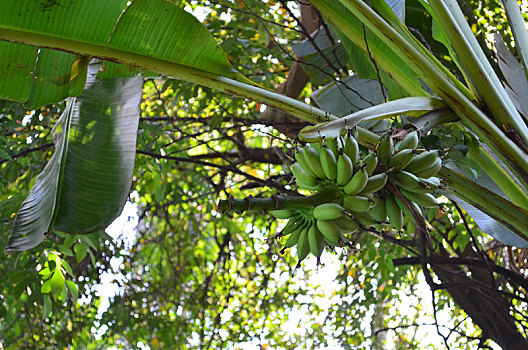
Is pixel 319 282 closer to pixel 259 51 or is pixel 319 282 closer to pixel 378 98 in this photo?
pixel 259 51

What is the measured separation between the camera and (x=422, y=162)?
3.61ft

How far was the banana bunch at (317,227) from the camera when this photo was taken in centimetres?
103

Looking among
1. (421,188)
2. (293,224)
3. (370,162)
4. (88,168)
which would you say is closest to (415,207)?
(421,188)

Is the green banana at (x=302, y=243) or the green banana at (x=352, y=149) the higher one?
the green banana at (x=352, y=149)

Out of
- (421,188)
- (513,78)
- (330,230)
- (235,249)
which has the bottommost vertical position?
(330,230)

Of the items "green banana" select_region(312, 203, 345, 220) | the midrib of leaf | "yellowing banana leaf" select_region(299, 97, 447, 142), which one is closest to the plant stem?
"green banana" select_region(312, 203, 345, 220)

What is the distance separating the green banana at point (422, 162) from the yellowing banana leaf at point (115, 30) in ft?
1.71

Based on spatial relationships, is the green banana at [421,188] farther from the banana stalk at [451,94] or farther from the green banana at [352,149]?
the banana stalk at [451,94]

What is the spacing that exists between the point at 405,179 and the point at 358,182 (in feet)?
0.40

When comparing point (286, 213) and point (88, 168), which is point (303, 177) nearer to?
point (286, 213)

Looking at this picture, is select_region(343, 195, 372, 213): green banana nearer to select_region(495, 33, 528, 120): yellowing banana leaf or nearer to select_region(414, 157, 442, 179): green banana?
select_region(414, 157, 442, 179): green banana

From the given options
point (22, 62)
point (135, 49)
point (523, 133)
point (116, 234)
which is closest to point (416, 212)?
point (523, 133)

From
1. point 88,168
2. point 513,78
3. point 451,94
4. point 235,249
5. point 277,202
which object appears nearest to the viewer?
point 277,202

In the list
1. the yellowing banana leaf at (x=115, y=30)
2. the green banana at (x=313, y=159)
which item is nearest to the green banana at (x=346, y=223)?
the green banana at (x=313, y=159)
